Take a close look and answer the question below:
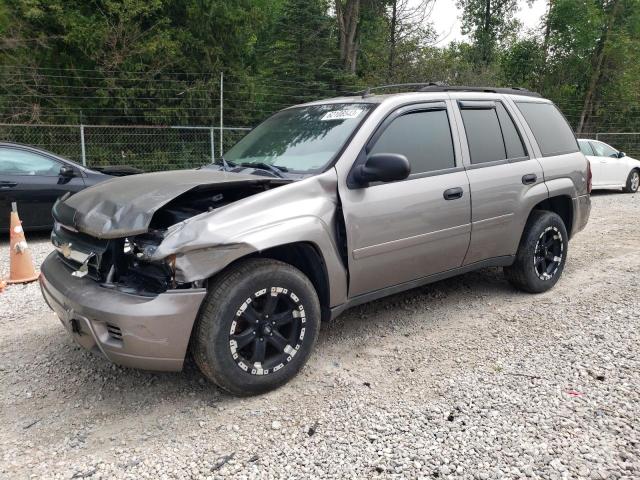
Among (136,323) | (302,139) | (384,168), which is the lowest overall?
(136,323)

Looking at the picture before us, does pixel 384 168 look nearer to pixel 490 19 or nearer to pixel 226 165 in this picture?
pixel 226 165

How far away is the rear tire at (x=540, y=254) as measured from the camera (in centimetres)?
462

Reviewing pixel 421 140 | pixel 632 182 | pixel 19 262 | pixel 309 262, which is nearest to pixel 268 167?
pixel 309 262

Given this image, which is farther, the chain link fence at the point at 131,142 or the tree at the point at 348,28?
the tree at the point at 348,28

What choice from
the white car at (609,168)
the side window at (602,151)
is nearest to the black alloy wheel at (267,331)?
the white car at (609,168)

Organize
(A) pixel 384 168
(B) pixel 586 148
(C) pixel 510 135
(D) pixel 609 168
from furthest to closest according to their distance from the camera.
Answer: (D) pixel 609 168
(B) pixel 586 148
(C) pixel 510 135
(A) pixel 384 168

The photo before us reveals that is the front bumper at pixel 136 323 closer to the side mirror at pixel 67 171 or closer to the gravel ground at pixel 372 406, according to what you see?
the gravel ground at pixel 372 406

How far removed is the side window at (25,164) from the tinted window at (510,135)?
609 cm

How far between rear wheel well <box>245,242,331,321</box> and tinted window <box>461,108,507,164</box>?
67.5 inches

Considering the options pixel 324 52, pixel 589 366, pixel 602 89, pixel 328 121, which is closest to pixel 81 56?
pixel 324 52

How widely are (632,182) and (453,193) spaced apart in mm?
11664

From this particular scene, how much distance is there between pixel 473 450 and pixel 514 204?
8.06ft

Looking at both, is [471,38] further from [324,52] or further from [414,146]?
[414,146]

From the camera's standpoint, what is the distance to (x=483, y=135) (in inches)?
169
